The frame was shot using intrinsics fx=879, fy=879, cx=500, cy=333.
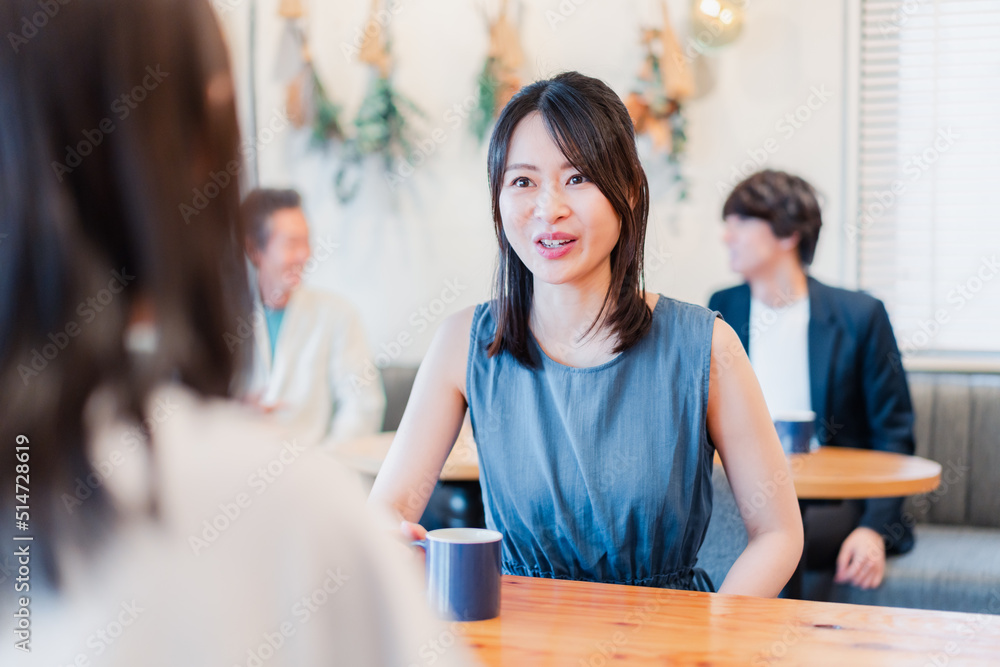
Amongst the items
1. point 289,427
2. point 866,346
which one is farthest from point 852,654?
point 866,346

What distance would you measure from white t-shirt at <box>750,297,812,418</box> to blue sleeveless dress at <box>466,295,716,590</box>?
1.25 meters

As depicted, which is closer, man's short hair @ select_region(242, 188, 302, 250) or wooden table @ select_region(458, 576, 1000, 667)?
wooden table @ select_region(458, 576, 1000, 667)

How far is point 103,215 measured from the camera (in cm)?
45

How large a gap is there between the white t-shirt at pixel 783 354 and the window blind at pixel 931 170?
0.78m

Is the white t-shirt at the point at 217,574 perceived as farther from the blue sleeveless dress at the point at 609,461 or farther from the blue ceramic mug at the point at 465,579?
the blue sleeveless dress at the point at 609,461

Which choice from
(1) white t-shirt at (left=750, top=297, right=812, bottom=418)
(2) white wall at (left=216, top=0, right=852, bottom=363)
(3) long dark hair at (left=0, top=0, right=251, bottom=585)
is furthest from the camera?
(2) white wall at (left=216, top=0, right=852, bottom=363)

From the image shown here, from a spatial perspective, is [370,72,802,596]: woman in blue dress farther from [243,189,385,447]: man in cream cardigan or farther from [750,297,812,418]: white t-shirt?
[243,189,385,447]: man in cream cardigan

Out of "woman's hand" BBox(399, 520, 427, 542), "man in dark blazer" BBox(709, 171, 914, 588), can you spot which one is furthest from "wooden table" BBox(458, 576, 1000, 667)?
"man in dark blazer" BBox(709, 171, 914, 588)

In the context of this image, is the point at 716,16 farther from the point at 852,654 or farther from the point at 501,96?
the point at 852,654

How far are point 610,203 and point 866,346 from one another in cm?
144

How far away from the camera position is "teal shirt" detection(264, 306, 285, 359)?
119 inches

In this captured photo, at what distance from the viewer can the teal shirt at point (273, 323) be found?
9.89 ft

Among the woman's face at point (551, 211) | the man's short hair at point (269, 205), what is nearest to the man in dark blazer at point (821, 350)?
the woman's face at point (551, 211)

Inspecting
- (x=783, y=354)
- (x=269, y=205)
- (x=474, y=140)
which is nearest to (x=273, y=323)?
(x=269, y=205)
